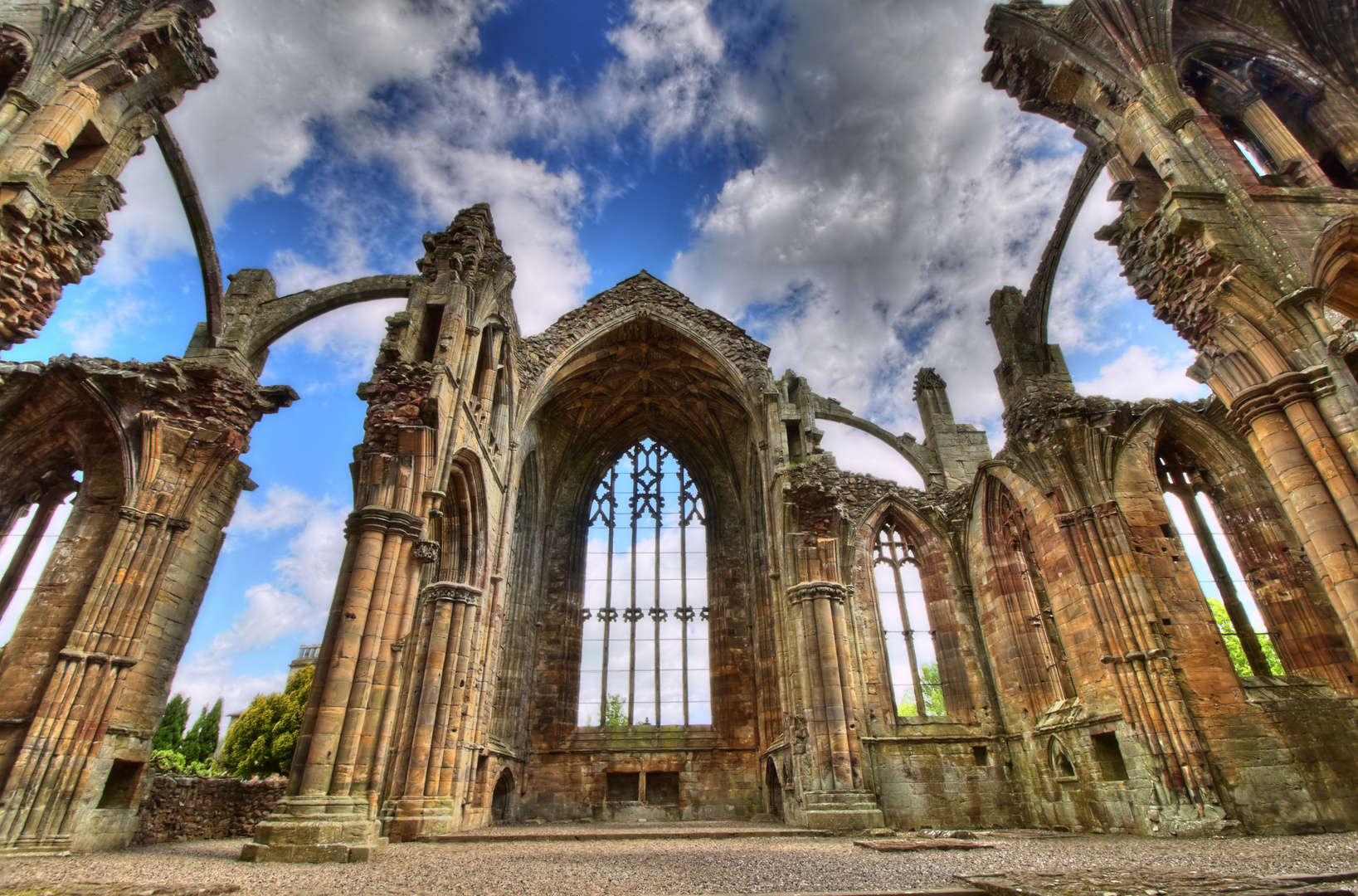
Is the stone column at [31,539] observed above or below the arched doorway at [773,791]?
above

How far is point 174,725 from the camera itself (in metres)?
21.2

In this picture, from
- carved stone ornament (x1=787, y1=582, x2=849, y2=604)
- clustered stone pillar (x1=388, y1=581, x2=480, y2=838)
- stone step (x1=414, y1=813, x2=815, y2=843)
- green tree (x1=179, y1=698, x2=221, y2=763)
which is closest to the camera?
stone step (x1=414, y1=813, x2=815, y2=843)

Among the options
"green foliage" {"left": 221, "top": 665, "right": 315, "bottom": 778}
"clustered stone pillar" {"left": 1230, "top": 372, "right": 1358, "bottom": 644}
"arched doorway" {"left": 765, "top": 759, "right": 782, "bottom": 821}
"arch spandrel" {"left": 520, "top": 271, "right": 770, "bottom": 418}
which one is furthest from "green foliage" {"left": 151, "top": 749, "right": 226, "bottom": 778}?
"clustered stone pillar" {"left": 1230, "top": 372, "right": 1358, "bottom": 644}

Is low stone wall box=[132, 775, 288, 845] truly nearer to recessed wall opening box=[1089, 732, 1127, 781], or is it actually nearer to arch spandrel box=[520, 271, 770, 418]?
arch spandrel box=[520, 271, 770, 418]

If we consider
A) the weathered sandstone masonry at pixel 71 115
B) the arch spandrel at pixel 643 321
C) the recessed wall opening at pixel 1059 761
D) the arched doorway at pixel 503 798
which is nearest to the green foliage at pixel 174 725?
the arched doorway at pixel 503 798

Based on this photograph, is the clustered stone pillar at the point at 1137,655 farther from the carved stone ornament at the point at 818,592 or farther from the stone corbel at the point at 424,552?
the stone corbel at the point at 424,552

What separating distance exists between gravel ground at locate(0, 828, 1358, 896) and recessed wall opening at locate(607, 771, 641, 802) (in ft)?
23.5

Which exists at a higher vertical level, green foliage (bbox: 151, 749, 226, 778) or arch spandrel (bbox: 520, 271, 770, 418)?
arch spandrel (bbox: 520, 271, 770, 418)

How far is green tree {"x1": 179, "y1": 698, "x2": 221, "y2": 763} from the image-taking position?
21.7m

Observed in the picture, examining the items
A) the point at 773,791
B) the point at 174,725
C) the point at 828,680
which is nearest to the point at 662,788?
the point at 773,791

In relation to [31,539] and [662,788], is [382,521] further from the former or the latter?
[662,788]

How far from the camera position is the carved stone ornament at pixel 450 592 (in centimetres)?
1092

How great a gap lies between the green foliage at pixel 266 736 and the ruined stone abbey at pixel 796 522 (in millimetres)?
10594

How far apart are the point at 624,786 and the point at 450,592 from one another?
7.21m
